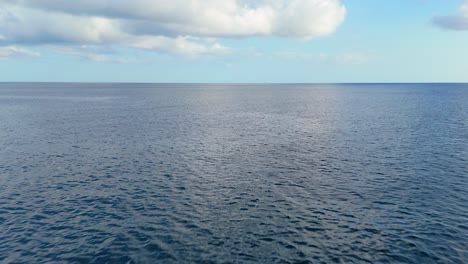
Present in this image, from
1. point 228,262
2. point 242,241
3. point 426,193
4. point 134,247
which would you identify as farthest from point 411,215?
point 134,247

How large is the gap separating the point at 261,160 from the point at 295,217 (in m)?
27.5

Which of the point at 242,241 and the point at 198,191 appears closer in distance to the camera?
the point at 242,241

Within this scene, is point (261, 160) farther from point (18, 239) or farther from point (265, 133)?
point (18, 239)

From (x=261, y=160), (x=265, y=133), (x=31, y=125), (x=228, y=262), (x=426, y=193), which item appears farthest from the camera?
(x=31, y=125)

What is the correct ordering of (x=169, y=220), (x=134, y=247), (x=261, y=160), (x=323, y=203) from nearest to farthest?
(x=134, y=247) → (x=169, y=220) → (x=323, y=203) → (x=261, y=160)

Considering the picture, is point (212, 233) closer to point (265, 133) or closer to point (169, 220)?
point (169, 220)

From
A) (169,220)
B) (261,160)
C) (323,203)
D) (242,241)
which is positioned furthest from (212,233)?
(261,160)

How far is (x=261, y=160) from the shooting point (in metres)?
67.9

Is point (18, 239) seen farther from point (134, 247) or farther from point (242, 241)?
point (242, 241)

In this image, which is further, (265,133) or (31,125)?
(31,125)

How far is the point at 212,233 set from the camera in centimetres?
3684

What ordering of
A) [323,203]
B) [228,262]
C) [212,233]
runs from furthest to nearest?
1. [323,203]
2. [212,233]
3. [228,262]

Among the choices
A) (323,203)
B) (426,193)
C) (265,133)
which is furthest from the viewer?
(265,133)

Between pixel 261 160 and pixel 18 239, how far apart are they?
45851 mm
